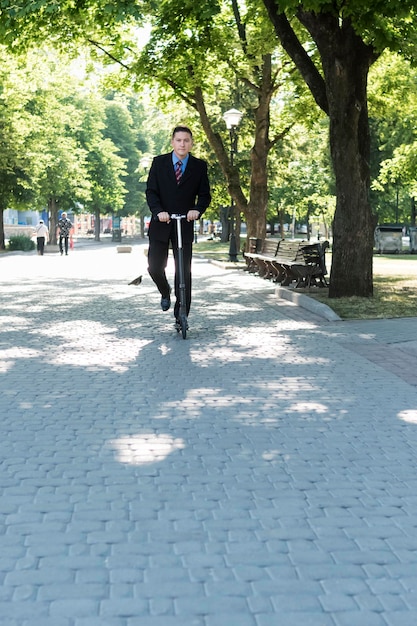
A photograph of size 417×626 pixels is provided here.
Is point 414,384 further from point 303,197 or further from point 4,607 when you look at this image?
point 303,197

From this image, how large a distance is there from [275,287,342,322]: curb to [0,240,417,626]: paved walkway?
2.29 meters

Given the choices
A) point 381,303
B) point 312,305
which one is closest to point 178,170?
point 312,305

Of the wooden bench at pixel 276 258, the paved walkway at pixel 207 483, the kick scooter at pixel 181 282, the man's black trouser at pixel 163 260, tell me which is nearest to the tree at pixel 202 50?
the wooden bench at pixel 276 258

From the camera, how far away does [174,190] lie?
31.7 ft

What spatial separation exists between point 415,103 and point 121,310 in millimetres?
18259

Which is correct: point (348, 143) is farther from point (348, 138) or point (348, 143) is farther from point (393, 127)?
point (393, 127)

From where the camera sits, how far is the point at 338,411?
631 cm

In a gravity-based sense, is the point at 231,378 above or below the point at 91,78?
below

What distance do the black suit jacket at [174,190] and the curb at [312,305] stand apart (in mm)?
2928

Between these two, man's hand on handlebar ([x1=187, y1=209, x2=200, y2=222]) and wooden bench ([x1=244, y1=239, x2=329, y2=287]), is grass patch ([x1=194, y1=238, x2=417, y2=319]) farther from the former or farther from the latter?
man's hand on handlebar ([x1=187, y1=209, x2=200, y2=222])

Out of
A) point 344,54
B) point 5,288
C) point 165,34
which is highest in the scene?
point 165,34

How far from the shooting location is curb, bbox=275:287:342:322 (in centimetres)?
1198

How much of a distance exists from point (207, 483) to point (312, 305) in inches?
341

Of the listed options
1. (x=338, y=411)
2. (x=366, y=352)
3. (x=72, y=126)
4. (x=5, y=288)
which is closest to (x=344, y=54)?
(x=366, y=352)
